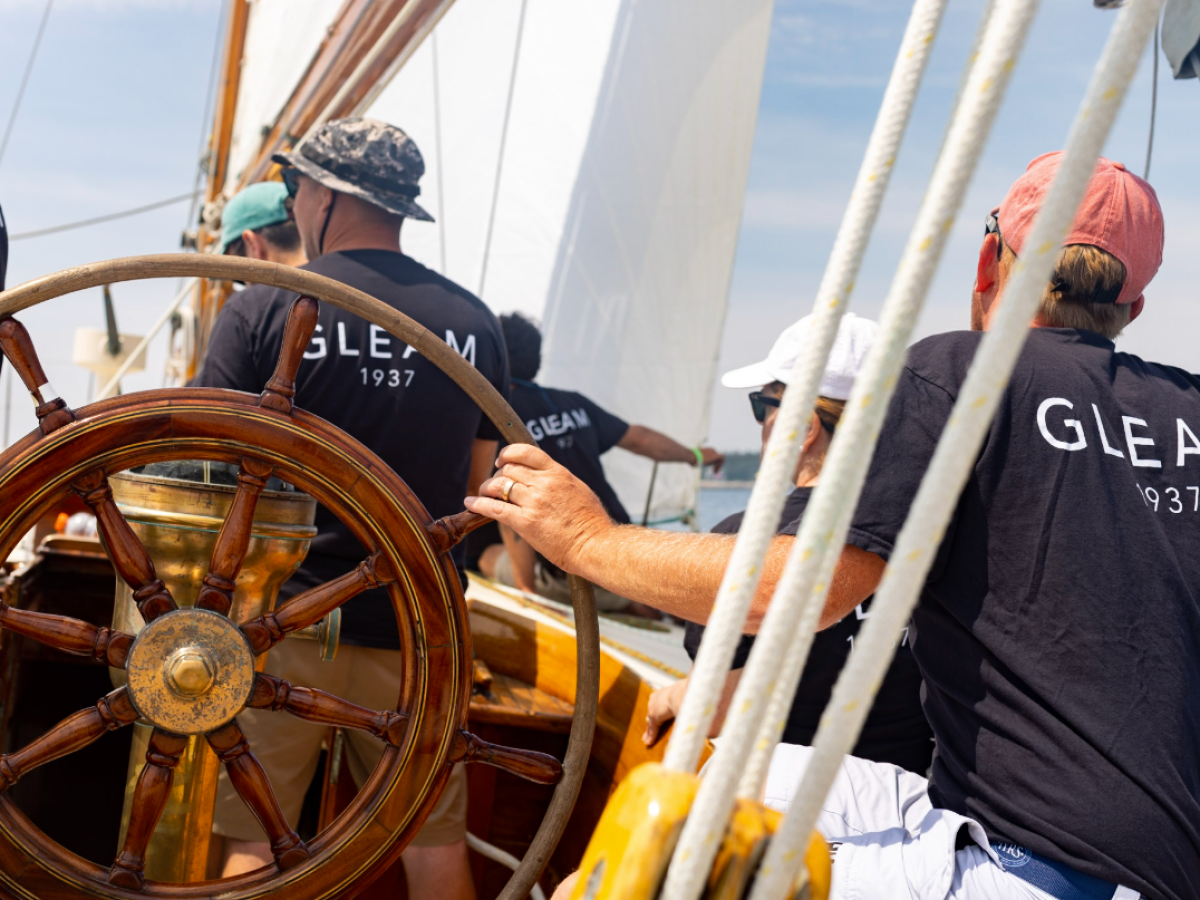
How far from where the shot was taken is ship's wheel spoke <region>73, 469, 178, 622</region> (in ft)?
3.56

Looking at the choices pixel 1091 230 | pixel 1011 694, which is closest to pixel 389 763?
pixel 1011 694

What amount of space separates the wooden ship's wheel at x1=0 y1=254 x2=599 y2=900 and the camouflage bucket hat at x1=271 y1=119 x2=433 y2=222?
0.62m

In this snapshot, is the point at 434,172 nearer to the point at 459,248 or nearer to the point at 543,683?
the point at 459,248

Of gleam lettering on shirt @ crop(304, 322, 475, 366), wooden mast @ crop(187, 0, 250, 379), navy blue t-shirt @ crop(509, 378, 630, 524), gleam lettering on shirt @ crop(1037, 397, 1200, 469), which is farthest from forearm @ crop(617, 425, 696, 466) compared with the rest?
gleam lettering on shirt @ crop(1037, 397, 1200, 469)

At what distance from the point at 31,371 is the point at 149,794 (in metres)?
0.47

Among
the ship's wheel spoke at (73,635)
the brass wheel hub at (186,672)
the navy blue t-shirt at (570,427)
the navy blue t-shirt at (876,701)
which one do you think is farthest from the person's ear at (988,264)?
the navy blue t-shirt at (570,427)

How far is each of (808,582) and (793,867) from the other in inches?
5.9

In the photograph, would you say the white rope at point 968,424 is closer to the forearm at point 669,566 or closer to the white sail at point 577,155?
the forearm at point 669,566

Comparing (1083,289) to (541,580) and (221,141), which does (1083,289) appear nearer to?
(541,580)

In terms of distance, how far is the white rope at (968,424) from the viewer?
1.64 feet

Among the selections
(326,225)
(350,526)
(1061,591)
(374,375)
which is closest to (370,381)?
(374,375)

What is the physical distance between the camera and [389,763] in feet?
3.80

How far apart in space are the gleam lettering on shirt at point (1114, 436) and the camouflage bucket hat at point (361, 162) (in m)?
1.14

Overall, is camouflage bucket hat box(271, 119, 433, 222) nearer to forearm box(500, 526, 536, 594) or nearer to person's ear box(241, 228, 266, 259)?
person's ear box(241, 228, 266, 259)
